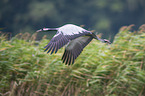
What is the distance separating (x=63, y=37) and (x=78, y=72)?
1282mm

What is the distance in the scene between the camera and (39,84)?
3.08 metres

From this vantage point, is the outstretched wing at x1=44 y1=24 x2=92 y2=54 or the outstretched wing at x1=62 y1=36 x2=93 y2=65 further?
the outstretched wing at x1=62 y1=36 x2=93 y2=65

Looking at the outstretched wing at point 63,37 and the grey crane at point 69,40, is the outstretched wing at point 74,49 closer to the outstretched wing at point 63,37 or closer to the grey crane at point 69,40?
the grey crane at point 69,40

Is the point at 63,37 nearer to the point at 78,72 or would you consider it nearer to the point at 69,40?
the point at 69,40

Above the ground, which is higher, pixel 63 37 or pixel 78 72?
pixel 63 37

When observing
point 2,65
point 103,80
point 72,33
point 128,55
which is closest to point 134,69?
point 128,55

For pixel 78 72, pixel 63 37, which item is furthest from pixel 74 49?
pixel 78 72

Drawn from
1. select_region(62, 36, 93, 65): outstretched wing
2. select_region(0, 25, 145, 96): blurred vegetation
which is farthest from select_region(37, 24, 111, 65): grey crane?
select_region(0, 25, 145, 96): blurred vegetation

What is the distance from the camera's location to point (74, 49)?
2.44m

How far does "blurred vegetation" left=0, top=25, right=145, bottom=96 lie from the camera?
9.82 ft

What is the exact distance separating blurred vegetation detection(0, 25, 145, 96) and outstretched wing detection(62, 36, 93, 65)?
0.68 meters

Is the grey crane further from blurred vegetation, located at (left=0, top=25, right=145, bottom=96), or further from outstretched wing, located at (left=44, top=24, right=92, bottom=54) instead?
blurred vegetation, located at (left=0, top=25, right=145, bottom=96)

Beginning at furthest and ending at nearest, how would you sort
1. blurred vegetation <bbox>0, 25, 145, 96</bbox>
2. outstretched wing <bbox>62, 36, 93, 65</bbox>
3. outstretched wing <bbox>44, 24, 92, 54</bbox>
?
1. blurred vegetation <bbox>0, 25, 145, 96</bbox>
2. outstretched wing <bbox>62, 36, 93, 65</bbox>
3. outstretched wing <bbox>44, 24, 92, 54</bbox>

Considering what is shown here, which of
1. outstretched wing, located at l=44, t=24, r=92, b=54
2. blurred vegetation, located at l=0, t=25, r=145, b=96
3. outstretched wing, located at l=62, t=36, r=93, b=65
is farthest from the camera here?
blurred vegetation, located at l=0, t=25, r=145, b=96
